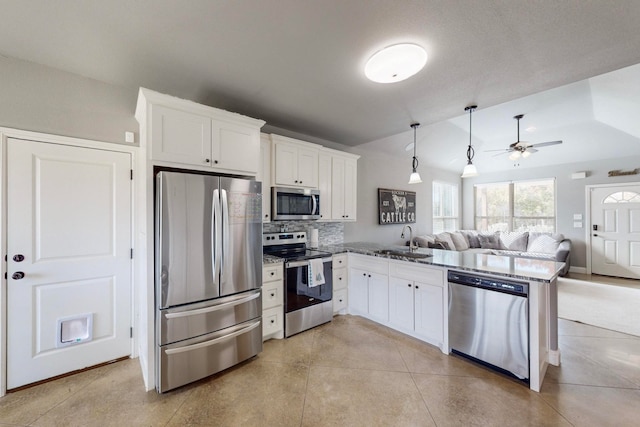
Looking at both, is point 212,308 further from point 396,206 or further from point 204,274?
point 396,206

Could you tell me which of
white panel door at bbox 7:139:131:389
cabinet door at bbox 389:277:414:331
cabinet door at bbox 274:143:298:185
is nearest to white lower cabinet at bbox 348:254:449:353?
cabinet door at bbox 389:277:414:331

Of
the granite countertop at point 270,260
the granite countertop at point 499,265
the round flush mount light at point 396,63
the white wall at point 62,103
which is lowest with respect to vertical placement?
the granite countertop at point 270,260

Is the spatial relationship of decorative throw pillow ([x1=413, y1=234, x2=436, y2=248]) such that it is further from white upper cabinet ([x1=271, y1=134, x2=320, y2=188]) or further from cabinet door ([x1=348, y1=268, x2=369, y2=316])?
white upper cabinet ([x1=271, y1=134, x2=320, y2=188])

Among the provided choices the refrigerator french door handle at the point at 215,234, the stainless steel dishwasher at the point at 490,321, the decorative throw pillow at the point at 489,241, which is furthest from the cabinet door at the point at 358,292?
the decorative throw pillow at the point at 489,241

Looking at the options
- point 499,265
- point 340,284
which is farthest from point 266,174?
point 499,265

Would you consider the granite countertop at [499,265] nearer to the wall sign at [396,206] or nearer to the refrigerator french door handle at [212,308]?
the refrigerator french door handle at [212,308]

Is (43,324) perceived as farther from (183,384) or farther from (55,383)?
(183,384)

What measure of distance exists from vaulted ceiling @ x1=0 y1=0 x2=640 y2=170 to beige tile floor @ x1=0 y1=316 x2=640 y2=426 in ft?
8.46

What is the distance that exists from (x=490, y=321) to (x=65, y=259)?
3707 mm

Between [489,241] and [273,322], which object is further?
[489,241]

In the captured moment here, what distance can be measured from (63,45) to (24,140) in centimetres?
82

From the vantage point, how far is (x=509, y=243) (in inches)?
258

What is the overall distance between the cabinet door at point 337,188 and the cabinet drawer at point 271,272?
1257 mm

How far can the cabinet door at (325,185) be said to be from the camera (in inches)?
141
